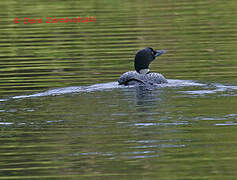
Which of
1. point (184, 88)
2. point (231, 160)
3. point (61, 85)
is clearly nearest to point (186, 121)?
point (231, 160)

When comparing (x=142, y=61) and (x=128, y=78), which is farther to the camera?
(x=142, y=61)

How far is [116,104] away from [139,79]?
2.14 m

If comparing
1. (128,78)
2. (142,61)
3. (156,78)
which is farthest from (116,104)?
(142,61)

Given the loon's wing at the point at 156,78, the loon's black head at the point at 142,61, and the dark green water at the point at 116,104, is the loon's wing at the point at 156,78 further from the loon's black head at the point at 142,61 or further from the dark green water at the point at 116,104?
the loon's black head at the point at 142,61

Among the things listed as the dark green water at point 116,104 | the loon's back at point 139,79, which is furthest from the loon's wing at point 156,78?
the dark green water at point 116,104

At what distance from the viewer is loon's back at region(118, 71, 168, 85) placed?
43.7ft

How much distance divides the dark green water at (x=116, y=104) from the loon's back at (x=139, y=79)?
176 millimetres

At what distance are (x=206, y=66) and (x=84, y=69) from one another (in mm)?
2479

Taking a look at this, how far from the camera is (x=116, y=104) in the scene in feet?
37.1

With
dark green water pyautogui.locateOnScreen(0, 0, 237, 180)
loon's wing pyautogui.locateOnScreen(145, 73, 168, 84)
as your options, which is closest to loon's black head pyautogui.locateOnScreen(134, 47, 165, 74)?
dark green water pyautogui.locateOnScreen(0, 0, 237, 180)

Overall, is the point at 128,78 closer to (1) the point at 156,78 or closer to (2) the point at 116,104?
(1) the point at 156,78

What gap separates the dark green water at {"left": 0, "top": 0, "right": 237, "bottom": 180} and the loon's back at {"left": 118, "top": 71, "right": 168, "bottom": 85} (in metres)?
0.18

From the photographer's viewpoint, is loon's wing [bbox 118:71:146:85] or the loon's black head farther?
the loon's black head

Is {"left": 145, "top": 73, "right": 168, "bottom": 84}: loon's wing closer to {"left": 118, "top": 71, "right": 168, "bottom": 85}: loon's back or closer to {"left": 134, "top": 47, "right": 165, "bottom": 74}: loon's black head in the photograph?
{"left": 118, "top": 71, "right": 168, "bottom": 85}: loon's back
